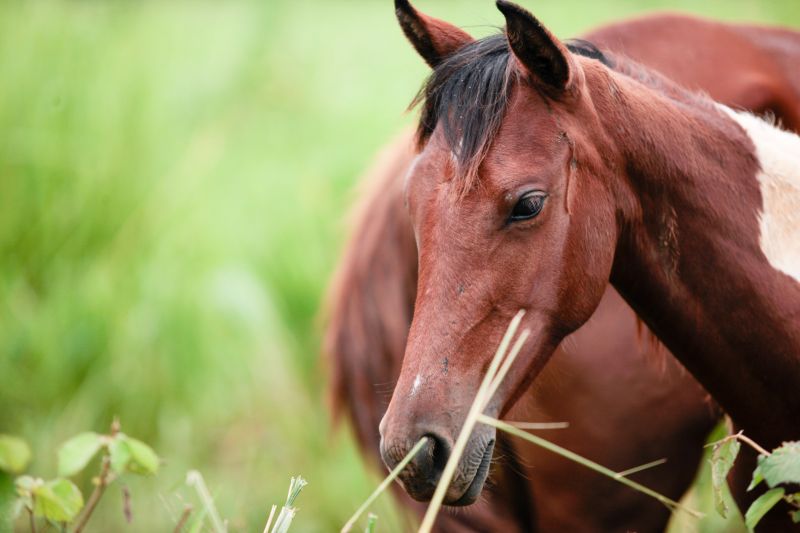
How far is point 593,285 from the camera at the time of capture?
2.05 meters

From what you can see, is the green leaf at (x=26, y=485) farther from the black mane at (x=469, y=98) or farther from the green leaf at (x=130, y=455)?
the black mane at (x=469, y=98)

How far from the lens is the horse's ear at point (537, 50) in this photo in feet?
6.30

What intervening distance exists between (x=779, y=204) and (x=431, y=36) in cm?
95

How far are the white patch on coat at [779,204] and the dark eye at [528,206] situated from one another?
604 mm

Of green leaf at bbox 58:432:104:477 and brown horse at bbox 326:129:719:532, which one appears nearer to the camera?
green leaf at bbox 58:432:104:477

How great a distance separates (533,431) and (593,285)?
3.08ft

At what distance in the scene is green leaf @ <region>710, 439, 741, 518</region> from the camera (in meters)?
1.92

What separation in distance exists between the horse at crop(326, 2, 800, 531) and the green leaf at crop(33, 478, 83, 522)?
1097 millimetres

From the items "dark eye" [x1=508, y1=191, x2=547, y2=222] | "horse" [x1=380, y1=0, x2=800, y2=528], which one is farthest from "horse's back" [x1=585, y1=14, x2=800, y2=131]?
"dark eye" [x1=508, y1=191, x2=547, y2=222]

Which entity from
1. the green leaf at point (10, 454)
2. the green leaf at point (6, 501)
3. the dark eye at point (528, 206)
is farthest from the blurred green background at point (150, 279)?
the dark eye at point (528, 206)

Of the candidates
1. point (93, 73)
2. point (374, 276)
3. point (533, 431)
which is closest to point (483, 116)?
point (533, 431)

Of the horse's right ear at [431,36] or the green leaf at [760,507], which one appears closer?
the green leaf at [760,507]

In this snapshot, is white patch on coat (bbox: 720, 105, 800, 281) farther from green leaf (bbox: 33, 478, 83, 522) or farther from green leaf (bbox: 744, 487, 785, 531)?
green leaf (bbox: 33, 478, 83, 522)

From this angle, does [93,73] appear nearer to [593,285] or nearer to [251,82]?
[251,82]
